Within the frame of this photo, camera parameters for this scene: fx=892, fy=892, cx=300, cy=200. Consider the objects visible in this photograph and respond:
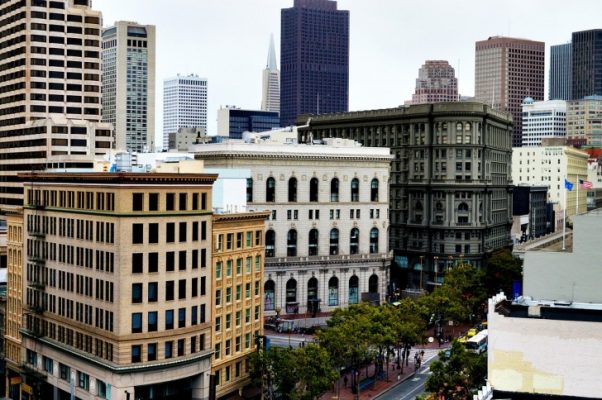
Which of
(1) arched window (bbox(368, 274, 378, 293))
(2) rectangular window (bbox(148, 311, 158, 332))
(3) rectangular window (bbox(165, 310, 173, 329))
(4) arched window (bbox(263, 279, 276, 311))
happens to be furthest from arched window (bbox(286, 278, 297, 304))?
(2) rectangular window (bbox(148, 311, 158, 332))

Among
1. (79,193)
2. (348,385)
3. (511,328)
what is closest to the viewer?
(511,328)

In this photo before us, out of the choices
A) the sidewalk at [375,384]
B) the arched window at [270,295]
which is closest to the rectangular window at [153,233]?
the sidewalk at [375,384]

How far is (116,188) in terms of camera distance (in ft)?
305

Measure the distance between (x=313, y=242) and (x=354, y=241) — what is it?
30.7 ft

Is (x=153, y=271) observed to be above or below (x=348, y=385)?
above

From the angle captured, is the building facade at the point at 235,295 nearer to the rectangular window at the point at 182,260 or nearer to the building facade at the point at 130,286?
the building facade at the point at 130,286

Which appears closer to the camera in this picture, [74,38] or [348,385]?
[348,385]

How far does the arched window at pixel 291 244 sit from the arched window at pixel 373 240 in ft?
A: 56.8

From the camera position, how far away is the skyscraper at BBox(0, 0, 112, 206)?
18275cm

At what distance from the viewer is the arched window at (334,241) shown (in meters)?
169

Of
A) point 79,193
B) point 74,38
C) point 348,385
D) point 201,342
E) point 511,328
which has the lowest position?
point 348,385

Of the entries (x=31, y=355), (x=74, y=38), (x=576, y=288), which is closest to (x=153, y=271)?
(x=31, y=355)

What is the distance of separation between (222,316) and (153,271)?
40.5 feet

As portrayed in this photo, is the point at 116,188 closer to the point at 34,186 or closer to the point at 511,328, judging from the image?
the point at 34,186
